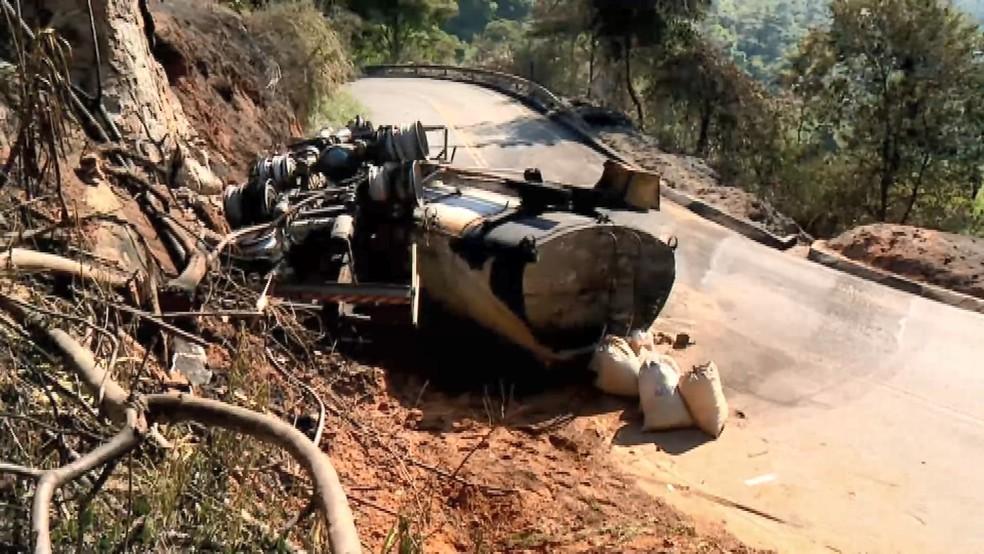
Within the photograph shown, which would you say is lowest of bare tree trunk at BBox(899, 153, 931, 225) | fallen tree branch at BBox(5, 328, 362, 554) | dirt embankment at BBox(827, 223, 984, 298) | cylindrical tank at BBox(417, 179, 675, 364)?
bare tree trunk at BBox(899, 153, 931, 225)

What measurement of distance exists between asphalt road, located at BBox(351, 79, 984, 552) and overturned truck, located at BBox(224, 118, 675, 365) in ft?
4.70

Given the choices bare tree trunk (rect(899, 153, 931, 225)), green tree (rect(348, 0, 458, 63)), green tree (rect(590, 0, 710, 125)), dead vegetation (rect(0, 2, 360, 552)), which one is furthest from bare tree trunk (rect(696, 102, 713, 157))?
dead vegetation (rect(0, 2, 360, 552))

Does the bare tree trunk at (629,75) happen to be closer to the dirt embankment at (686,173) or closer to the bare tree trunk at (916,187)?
the dirt embankment at (686,173)

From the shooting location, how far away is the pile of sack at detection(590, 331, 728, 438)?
902cm

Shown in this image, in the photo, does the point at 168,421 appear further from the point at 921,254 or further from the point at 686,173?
the point at 686,173

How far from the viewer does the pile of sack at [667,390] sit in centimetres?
902

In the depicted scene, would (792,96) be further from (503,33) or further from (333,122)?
(503,33)

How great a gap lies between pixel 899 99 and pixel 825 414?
19073mm

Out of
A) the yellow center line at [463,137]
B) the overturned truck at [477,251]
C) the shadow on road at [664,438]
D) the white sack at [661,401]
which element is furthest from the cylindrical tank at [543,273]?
the yellow center line at [463,137]

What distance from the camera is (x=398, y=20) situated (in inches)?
2072

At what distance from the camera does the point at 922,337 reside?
1209cm

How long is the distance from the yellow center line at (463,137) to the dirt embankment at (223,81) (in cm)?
465

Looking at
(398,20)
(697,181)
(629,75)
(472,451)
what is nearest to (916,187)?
(697,181)

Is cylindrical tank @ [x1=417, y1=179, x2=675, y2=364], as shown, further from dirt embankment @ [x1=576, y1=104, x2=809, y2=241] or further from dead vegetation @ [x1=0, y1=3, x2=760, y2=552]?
dirt embankment @ [x1=576, y1=104, x2=809, y2=241]
